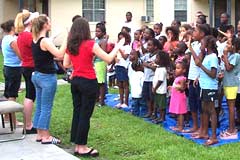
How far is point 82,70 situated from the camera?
6.67m

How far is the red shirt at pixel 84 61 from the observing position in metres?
6.59

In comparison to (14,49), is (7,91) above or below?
below

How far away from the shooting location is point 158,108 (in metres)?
8.91

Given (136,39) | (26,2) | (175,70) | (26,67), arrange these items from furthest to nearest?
(26,2) → (136,39) → (175,70) → (26,67)

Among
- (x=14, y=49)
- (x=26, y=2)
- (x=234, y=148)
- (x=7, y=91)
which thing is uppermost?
(x=26, y=2)

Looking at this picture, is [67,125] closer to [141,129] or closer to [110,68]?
[141,129]

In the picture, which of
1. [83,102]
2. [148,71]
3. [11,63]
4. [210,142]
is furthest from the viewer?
[148,71]

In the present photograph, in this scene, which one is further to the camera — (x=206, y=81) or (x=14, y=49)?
(x=14, y=49)

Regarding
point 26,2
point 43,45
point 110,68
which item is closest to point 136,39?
point 110,68

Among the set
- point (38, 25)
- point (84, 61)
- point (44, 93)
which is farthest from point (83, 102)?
point (38, 25)

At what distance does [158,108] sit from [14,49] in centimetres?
274

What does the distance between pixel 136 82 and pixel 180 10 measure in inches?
635

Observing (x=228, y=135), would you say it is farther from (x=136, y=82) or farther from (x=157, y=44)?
(x=136, y=82)

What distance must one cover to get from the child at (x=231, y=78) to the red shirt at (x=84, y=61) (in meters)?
2.21
